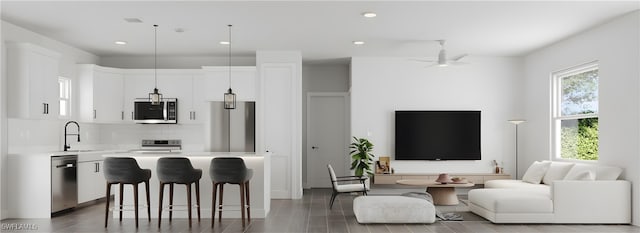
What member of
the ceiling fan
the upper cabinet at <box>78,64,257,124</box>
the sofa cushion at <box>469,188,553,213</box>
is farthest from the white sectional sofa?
the upper cabinet at <box>78,64,257,124</box>

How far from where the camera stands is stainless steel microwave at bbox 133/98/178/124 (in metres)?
9.38

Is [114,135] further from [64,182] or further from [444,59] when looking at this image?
[444,59]

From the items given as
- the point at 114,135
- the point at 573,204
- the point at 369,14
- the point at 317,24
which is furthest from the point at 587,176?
the point at 114,135

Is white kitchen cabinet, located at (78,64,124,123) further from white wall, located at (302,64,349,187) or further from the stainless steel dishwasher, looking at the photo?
white wall, located at (302,64,349,187)

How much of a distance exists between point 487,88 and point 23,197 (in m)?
7.68

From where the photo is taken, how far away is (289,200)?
8.84 metres

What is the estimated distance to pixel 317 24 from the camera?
6.88 m

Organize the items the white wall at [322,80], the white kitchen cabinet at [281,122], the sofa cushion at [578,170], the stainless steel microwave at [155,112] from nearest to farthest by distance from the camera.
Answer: the sofa cushion at [578,170], the white kitchen cabinet at [281,122], the stainless steel microwave at [155,112], the white wall at [322,80]

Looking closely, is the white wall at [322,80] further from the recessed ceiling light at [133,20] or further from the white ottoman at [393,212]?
the recessed ceiling light at [133,20]

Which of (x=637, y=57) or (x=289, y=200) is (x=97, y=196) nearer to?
(x=289, y=200)

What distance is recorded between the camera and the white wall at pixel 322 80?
35.5ft

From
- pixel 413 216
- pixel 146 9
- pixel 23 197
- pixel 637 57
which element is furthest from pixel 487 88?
pixel 23 197

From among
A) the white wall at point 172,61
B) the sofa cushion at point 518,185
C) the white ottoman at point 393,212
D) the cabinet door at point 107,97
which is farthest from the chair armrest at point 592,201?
the cabinet door at point 107,97

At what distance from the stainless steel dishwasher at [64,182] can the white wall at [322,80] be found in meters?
4.57
